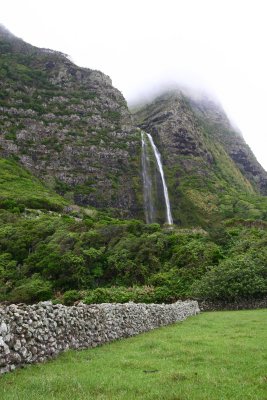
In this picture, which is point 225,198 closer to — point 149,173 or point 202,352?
point 149,173

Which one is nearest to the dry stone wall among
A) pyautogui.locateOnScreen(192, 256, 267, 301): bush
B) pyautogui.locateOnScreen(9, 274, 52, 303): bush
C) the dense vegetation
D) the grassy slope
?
the dense vegetation

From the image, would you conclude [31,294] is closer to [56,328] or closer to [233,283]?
[233,283]

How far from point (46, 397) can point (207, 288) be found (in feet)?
130

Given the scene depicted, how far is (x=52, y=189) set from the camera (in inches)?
5960

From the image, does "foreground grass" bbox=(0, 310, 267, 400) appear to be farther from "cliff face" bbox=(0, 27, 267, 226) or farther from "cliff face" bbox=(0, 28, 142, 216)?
"cliff face" bbox=(0, 28, 142, 216)

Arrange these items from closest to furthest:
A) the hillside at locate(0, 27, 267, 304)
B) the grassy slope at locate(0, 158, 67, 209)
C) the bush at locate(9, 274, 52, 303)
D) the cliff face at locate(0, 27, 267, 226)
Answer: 1. the bush at locate(9, 274, 52, 303)
2. the hillside at locate(0, 27, 267, 304)
3. the grassy slope at locate(0, 158, 67, 209)
4. the cliff face at locate(0, 27, 267, 226)

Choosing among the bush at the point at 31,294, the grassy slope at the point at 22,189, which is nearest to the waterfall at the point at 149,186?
the grassy slope at the point at 22,189

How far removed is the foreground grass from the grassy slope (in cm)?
9134

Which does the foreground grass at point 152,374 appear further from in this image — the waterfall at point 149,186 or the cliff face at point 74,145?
the cliff face at point 74,145

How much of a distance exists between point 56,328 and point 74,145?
157573mm

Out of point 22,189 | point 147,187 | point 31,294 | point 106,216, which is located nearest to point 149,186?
point 147,187

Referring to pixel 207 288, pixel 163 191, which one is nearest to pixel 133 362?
pixel 207 288

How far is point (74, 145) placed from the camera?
558 feet

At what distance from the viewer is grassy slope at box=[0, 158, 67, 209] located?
107m
